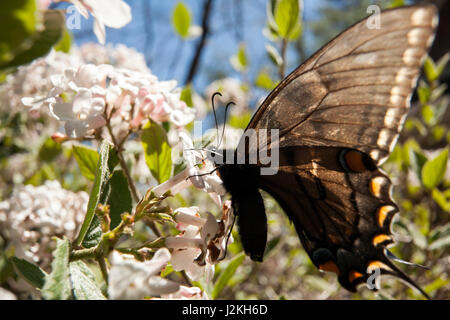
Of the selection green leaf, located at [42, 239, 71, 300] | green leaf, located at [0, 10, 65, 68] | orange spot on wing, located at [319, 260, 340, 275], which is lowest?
orange spot on wing, located at [319, 260, 340, 275]

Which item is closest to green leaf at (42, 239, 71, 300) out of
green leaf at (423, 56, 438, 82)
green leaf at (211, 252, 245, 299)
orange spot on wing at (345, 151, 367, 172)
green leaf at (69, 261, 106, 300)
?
green leaf at (69, 261, 106, 300)

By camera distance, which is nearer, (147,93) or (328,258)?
(147,93)

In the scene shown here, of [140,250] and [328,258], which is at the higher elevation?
[140,250]

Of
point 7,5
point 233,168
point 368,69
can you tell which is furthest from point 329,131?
point 7,5

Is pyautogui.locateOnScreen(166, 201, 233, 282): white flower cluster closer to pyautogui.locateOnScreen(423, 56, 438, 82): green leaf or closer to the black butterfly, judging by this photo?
the black butterfly

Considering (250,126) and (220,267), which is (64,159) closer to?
(220,267)
